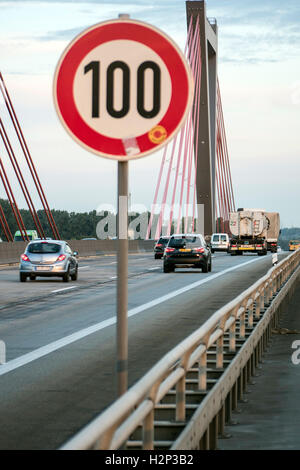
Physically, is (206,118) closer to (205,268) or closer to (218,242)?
(218,242)

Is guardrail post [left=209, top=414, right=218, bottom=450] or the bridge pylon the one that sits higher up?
the bridge pylon

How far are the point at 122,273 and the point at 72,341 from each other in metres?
10.3

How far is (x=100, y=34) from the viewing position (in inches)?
204

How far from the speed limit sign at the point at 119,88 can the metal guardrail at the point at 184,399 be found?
123cm

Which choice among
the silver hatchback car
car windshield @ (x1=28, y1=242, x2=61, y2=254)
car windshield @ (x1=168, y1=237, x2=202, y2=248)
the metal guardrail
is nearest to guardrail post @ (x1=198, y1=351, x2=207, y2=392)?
the metal guardrail

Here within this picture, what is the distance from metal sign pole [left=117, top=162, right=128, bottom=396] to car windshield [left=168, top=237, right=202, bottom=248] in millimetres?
34671

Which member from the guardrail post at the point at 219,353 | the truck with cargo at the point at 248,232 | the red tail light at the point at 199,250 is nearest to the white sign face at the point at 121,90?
the guardrail post at the point at 219,353

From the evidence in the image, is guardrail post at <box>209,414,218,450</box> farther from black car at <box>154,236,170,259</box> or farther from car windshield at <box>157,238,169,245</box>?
car windshield at <box>157,238,169,245</box>

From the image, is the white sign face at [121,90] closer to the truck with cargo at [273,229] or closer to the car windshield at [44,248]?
the car windshield at [44,248]

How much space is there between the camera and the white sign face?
514 centimetres

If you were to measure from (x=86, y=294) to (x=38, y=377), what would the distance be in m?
14.8

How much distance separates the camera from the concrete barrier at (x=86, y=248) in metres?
47.5

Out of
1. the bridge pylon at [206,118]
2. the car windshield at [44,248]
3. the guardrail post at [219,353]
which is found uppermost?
the bridge pylon at [206,118]
